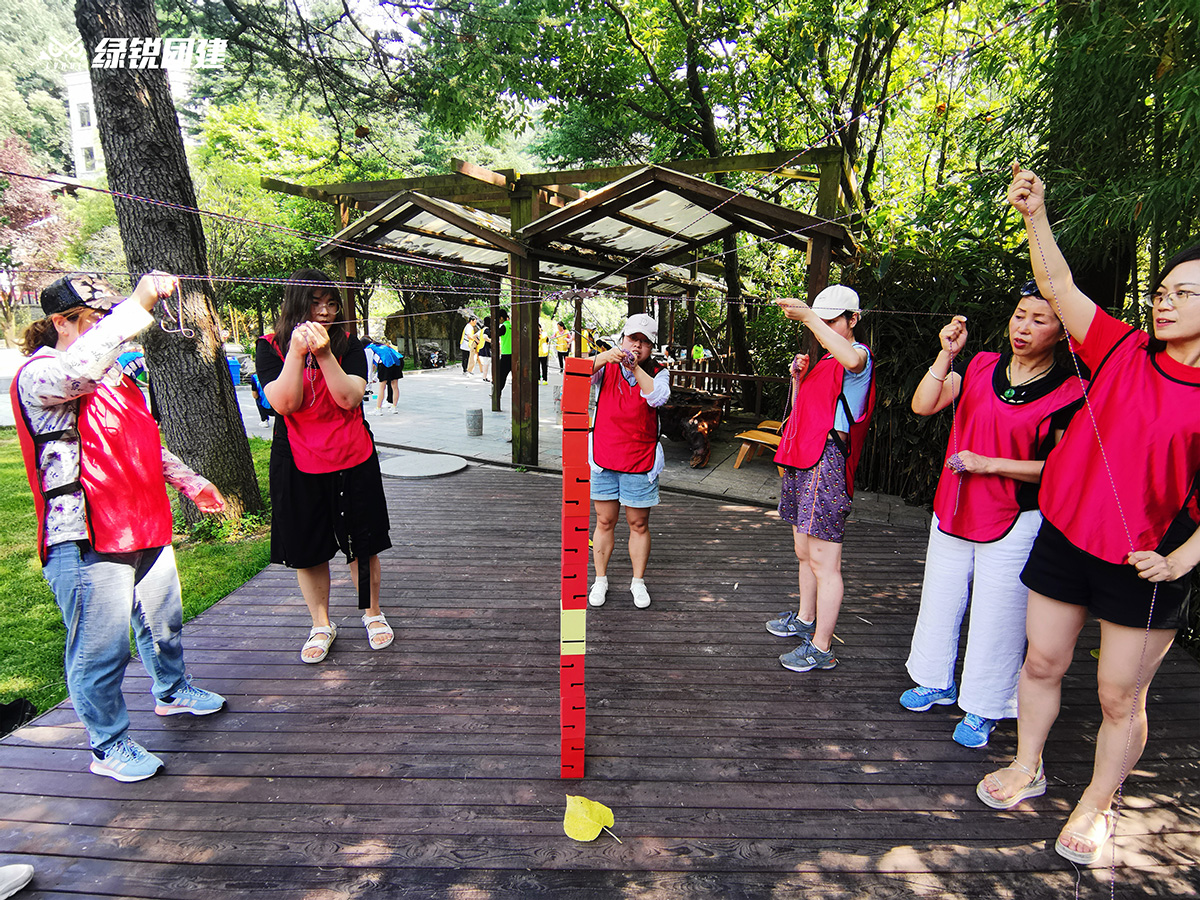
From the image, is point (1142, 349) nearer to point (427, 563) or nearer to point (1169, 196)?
point (1169, 196)

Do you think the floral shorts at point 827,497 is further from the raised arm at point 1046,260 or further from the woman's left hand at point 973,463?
the raised arm at point 1046,260

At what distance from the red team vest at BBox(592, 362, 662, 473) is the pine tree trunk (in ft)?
9.99

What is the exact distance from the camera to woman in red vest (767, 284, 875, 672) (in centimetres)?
243

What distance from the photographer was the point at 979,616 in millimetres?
2184

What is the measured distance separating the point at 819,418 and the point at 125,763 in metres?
2.91

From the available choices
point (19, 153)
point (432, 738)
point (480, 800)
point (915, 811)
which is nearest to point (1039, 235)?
point (915, 811)

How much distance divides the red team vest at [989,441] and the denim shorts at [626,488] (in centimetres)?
138

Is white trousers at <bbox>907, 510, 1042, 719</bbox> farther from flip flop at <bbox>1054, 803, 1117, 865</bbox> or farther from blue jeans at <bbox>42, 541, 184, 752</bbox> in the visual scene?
blue jeans at <bbox>42, 541, 184, 752</bbox>

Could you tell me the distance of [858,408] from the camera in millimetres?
2508

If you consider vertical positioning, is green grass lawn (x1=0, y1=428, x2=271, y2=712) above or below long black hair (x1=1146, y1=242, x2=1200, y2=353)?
below

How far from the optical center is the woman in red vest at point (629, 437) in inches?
117

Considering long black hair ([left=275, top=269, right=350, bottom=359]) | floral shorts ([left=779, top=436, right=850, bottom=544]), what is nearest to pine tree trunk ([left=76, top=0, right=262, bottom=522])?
long black hair ([left=275, top=269, right=350, bottom=359])

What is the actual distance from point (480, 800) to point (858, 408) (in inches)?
81.7
